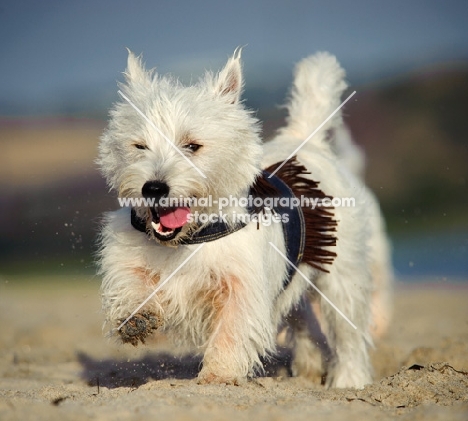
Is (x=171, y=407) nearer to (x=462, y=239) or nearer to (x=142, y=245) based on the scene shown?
(x=142, y=245)

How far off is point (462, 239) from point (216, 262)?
10755mm

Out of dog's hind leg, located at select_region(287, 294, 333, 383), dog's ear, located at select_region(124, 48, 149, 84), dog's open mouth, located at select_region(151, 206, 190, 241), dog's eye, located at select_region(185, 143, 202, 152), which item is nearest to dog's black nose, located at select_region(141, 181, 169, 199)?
dog's open mouth, located at select_region(151, 206, 190, 241)

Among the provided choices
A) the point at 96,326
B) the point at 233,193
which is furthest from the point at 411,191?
the point at 233,193

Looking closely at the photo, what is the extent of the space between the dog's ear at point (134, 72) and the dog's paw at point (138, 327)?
1.73 m

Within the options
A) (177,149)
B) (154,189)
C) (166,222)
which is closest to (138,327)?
(166,222)

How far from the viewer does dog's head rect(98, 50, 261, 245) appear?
4.63m

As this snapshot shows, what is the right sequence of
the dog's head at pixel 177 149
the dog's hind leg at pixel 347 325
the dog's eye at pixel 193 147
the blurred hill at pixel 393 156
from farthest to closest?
the blurred hill at pixel 393 156
the dog's hind leg at pixel 347 325
the dog's eye at pixel 193 147
the dog's head at pixel 177 149

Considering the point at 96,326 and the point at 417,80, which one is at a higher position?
A: the point at 417,80

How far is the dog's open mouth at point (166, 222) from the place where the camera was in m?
4.75

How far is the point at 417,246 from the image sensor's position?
1650cm

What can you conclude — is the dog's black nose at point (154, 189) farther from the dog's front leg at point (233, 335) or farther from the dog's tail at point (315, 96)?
the dog's tail at point (315, 96)

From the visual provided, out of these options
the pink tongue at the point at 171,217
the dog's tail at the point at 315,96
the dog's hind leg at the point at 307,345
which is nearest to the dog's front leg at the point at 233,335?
the pink tongue at the point at 171,217

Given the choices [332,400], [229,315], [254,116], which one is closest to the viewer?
[332,400]

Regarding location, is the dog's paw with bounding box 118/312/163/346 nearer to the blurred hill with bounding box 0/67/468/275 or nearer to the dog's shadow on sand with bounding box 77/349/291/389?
the dog's shadow on sand with bounding box 77/349/291/389
